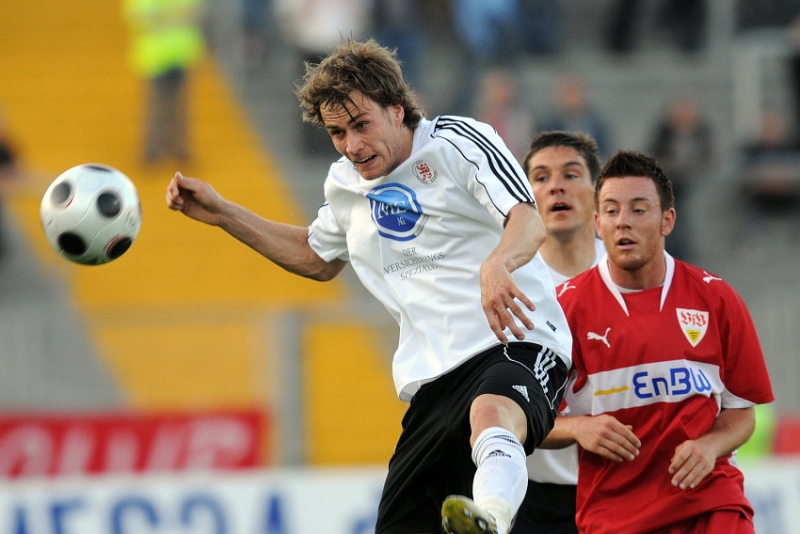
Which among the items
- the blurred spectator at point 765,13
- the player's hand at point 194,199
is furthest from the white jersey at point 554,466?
the blurred spectator at point 765,13

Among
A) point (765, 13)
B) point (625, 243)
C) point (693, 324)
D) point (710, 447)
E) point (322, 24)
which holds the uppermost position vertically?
point (765, 13)

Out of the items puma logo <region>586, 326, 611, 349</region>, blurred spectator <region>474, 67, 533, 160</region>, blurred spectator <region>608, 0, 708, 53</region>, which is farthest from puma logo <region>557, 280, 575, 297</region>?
blurred spectator <region>608, 0, 708, 53</region>

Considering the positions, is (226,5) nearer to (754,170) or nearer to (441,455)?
(754,170)

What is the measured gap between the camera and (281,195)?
16.0 meters

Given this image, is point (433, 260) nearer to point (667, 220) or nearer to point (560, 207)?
point (667, 220)

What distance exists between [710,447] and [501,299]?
1141 mm

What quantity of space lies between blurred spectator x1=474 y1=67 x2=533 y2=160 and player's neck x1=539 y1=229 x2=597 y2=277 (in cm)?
732

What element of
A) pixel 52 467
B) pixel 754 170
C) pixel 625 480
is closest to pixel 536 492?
pixel 625 480

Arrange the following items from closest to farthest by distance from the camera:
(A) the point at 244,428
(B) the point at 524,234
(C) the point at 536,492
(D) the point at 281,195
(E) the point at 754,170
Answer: (B) the point at 524,234 → (C) the point at 536,492 → (A) the point at 244,428 → (E) the point at 754,170 → (D) the point at 281,195

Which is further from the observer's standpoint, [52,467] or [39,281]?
[39,281]

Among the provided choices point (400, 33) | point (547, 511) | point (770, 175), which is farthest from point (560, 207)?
point (400, 33)

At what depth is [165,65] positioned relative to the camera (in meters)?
15.2

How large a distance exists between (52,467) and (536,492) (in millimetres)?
5966

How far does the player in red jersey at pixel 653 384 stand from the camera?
530 centimetres
